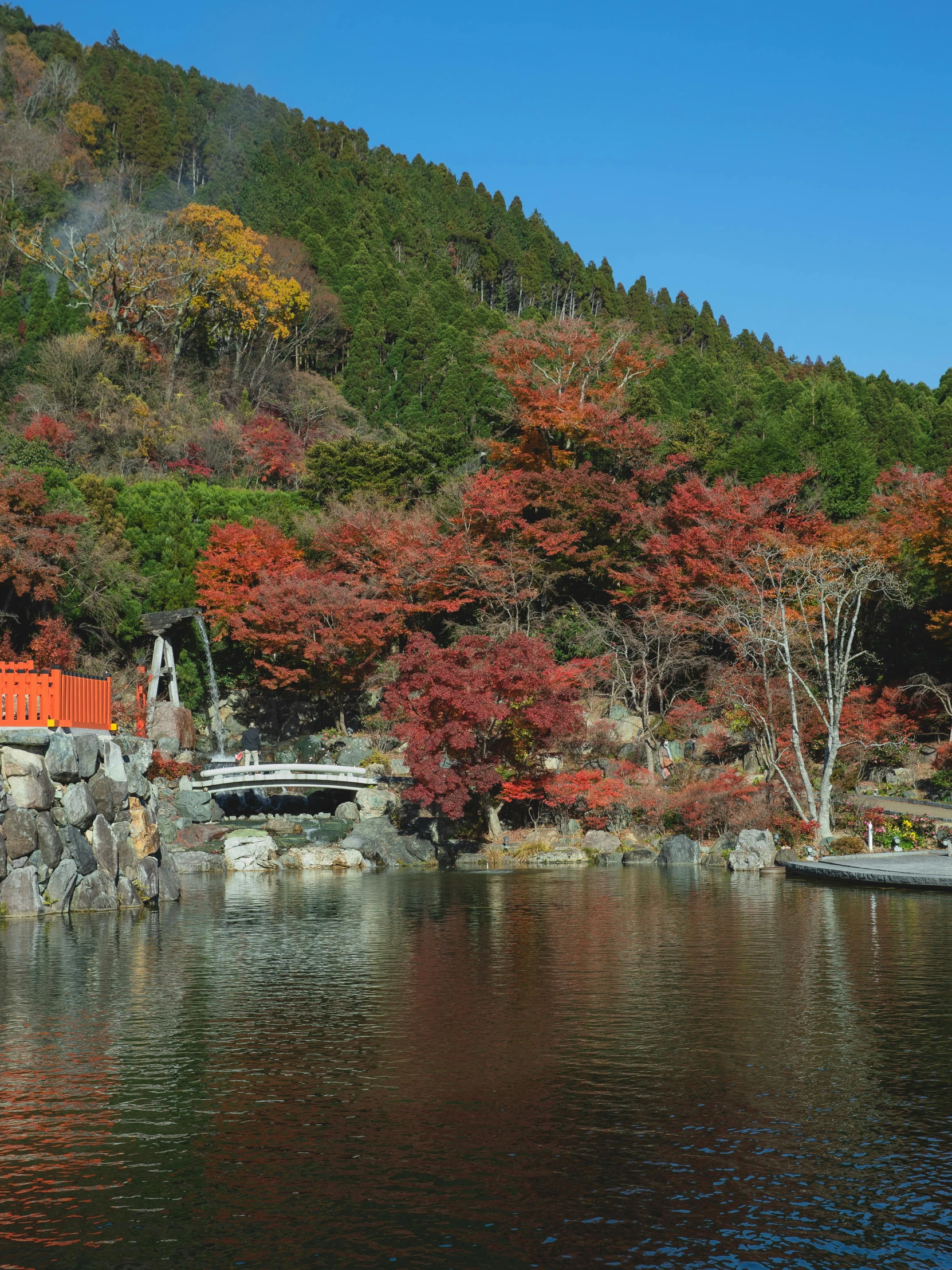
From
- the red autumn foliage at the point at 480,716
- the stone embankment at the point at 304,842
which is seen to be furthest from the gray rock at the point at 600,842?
the stone embankment at the point at 304,842

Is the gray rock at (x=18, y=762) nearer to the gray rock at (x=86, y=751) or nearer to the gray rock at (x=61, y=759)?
the gray rock at (x=61, y=759)

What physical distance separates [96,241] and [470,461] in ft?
68.1

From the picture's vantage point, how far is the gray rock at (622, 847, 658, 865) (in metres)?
29.5

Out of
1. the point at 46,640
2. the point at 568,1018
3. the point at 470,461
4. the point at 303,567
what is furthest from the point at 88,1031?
the point at 470,461

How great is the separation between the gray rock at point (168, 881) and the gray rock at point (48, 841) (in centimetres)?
312

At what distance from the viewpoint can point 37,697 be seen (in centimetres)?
1867

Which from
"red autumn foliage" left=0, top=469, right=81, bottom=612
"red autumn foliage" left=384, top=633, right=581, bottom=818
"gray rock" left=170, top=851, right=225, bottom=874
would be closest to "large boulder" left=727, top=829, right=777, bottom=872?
"red autumn foliage" left=384, top=633, right=581, bottom=818

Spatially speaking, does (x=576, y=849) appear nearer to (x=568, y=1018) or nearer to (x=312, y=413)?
(x=568, y=1018)

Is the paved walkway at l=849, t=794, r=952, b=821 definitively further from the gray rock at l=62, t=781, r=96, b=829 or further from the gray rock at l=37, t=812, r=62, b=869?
the gray rock at l=37, t=812, r=62, b=869

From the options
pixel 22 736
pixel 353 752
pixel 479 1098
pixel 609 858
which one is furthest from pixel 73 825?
pixel 353 752

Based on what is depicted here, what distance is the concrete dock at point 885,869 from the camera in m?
21.9

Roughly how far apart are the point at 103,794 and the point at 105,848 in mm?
1074

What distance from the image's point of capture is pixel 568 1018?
39.5 ft

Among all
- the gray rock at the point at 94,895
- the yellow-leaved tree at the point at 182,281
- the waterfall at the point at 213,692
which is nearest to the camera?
the gray rock at the point at 94,895
